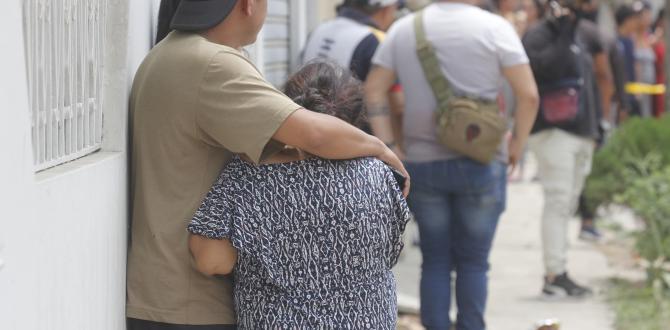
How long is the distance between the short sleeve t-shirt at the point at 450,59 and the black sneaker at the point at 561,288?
2.12 m

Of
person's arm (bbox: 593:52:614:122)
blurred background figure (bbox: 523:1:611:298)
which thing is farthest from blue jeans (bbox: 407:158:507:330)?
person's arm (bbox: 593:52:614:122)

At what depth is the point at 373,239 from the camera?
2.88 meters

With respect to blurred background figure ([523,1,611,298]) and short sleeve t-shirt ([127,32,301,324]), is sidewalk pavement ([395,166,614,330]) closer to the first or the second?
blurred background figure ([523,1,611,298])

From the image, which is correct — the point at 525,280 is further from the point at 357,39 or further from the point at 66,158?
the point at 66,158

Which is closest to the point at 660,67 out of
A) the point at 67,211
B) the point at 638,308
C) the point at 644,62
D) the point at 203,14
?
the point at 644,62

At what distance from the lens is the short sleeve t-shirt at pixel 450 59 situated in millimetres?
5051

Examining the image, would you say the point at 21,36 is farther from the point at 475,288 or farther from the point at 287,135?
the point at 475,288

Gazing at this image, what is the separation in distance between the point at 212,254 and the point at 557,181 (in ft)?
14.7

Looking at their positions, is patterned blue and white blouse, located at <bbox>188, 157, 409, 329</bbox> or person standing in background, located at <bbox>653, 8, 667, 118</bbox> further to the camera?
person standing in background, located at <bbox>653, 8, 667, 118</bbox>

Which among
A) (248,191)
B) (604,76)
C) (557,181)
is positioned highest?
(248,191)

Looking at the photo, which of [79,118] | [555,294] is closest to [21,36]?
[79,118]

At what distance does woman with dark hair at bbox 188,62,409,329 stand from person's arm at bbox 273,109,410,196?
0.05 meters

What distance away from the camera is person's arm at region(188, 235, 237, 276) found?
9.16ft

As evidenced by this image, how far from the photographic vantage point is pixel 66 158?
2662 millimetres
